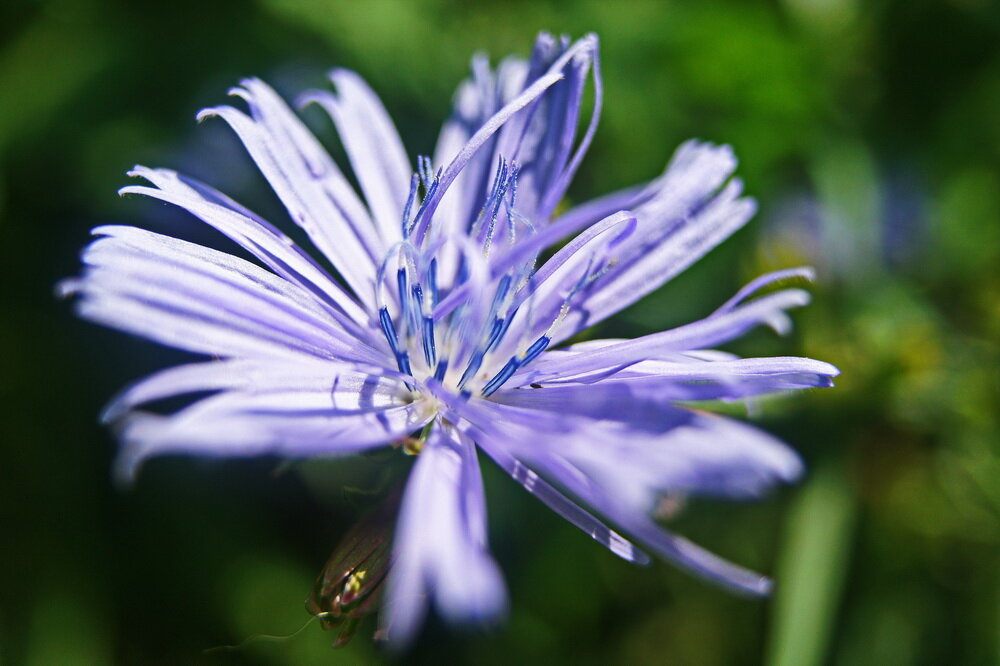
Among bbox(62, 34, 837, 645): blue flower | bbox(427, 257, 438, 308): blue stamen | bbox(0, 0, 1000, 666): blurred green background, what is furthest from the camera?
bbox(0, 0, 1000, 666): blurred green background

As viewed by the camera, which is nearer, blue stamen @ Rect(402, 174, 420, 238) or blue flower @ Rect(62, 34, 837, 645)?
blue flower @ Rect(62, 34, 837, 645)

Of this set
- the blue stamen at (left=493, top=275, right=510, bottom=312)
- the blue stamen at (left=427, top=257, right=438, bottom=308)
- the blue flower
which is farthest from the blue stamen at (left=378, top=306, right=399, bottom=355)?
the blue stamen at (left=493, top=275, right=510, bottom=312)

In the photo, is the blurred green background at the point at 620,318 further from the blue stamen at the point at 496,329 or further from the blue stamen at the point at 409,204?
the blue stamen at the point at 409,204

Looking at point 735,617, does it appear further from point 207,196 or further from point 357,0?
point 357,0

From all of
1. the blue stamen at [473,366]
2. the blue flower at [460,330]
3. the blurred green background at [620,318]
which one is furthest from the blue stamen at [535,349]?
the blurred green background at [620,318]

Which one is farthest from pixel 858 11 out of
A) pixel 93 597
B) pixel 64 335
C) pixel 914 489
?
pixel 93 597

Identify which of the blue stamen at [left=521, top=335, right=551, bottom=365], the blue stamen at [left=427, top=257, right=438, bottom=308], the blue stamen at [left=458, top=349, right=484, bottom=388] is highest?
the blue stamen at [left=427, top=257, right=438, bottom=308]

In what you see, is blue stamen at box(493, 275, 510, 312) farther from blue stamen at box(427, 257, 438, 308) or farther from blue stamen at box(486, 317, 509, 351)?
blue stamen at box(427, 257, 438, 308)

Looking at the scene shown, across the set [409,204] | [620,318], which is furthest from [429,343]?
[620,318]
